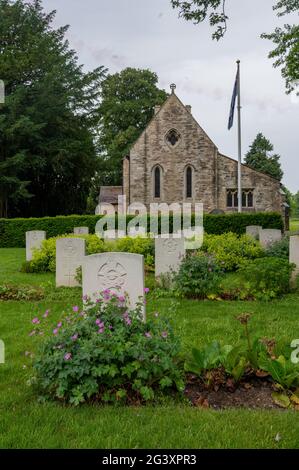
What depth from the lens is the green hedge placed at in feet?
75.2

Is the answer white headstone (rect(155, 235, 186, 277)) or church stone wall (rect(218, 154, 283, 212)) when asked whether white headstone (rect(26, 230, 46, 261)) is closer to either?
white headstone (rect(155, 235, 186, 277))

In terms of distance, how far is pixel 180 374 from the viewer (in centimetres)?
425

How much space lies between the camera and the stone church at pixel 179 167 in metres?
33.6

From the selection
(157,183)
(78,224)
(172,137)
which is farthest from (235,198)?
(78,224)

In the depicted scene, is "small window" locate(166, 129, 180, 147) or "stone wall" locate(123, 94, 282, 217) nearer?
"stone wall" locate(123, 94, 282, 217)

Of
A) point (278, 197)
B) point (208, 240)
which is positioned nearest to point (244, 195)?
point (278, 197)

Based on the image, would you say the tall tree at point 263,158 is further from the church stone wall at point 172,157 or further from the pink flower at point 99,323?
the pink flower at point 99,323

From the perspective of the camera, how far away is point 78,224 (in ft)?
79.5

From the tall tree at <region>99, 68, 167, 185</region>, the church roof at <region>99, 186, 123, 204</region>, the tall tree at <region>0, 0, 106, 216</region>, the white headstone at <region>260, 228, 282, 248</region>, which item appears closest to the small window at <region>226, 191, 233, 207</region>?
the church roof at <region>99, 186, 123, 204</region>

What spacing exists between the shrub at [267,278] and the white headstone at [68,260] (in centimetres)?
424

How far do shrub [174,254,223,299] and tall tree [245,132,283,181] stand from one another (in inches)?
1973

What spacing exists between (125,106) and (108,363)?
1710 inches

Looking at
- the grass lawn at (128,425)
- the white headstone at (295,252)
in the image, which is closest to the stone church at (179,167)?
the white headstone at (295,252)
